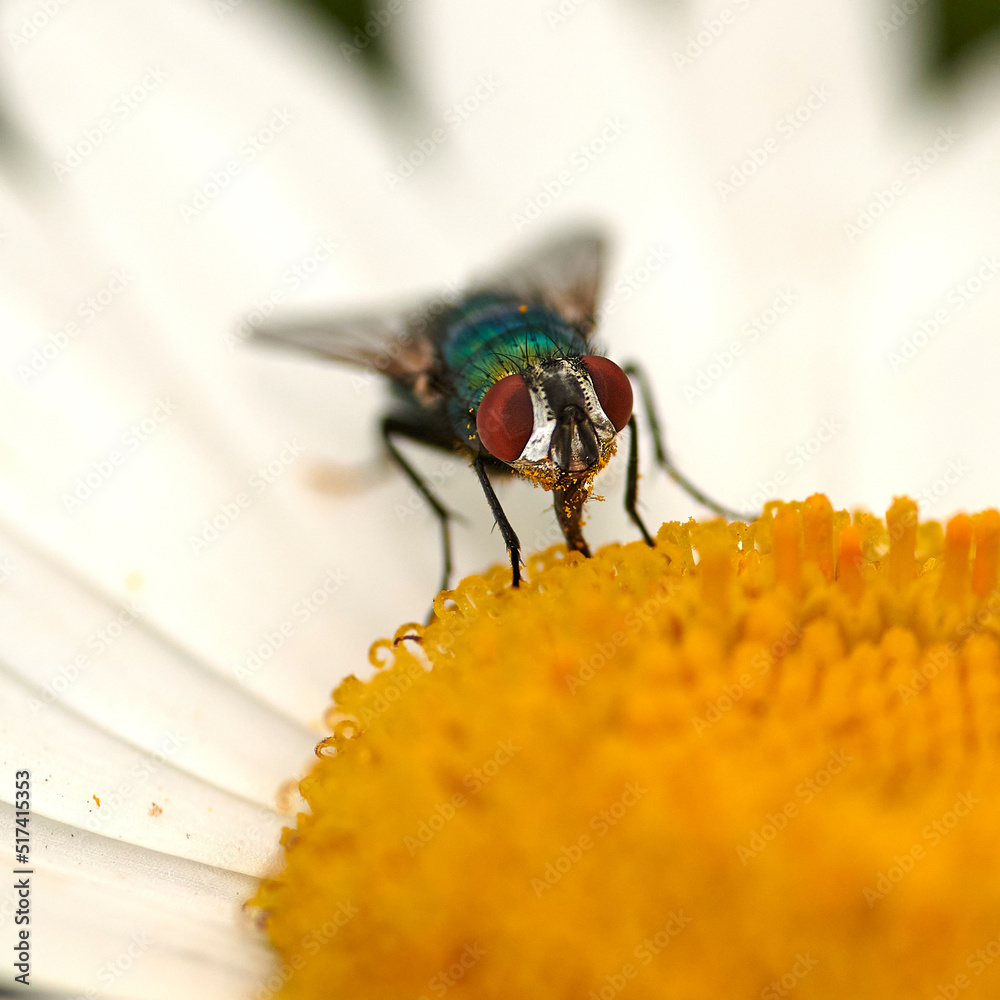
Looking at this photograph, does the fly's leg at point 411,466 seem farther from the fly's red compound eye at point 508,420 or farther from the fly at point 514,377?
the fly's red compound eye at point 508,420

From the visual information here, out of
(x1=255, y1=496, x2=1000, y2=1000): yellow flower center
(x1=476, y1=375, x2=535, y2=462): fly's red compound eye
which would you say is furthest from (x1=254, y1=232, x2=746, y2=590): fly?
(x1=255, y1=496, x2=1000, y2=1000): yellow flower center

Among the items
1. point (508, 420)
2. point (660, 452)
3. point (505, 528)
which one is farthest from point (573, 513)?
point (660, 452)

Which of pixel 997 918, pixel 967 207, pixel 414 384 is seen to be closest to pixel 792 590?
pixel 997 918

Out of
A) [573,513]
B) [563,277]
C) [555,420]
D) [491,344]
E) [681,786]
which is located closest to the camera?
[681,786]

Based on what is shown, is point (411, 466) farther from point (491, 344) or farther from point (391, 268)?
point (391, 268)

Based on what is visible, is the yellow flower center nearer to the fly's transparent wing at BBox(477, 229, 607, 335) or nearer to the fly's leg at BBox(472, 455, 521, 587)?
the fly's leg at BBox(472, 455, 521, 587)
